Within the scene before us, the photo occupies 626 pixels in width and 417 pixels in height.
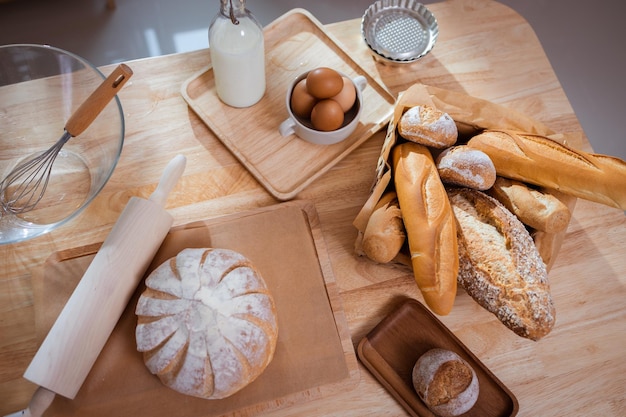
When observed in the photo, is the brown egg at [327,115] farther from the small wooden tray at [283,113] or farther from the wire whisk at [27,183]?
the wire whisk at [27,183]

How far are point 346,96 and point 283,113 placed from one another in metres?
0.16

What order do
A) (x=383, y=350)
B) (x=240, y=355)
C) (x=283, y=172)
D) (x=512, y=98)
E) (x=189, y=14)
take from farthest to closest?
(x=189, y=14) → (x=512, y=98) → (x=283, y=172) → (x=383, y=350) → (x=240, y=355)

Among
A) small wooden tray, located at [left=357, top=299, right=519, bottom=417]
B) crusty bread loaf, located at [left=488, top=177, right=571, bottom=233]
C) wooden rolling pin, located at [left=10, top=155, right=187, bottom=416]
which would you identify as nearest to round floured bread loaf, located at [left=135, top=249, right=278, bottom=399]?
wooden rolling pin, located at [left=10, top=155, right=187, bottom=416]

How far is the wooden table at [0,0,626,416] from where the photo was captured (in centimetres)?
99

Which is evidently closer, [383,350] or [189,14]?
[383,350]

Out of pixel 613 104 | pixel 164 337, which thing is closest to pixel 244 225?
pixel 164 337

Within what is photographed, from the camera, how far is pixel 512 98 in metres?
1.23

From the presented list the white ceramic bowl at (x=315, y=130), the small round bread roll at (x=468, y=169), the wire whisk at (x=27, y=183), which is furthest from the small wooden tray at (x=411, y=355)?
the wire whisk at (x=27, y=183)

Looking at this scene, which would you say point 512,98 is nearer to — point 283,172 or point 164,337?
point 283,172

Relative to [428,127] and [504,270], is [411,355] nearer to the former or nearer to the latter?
[504,270]

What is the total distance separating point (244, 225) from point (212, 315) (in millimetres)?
224

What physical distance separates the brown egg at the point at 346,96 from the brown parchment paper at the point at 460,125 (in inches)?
3.5

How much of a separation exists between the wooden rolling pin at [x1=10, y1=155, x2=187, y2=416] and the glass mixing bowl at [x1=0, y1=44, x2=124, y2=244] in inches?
4.3

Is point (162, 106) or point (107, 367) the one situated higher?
point (162, 106)
